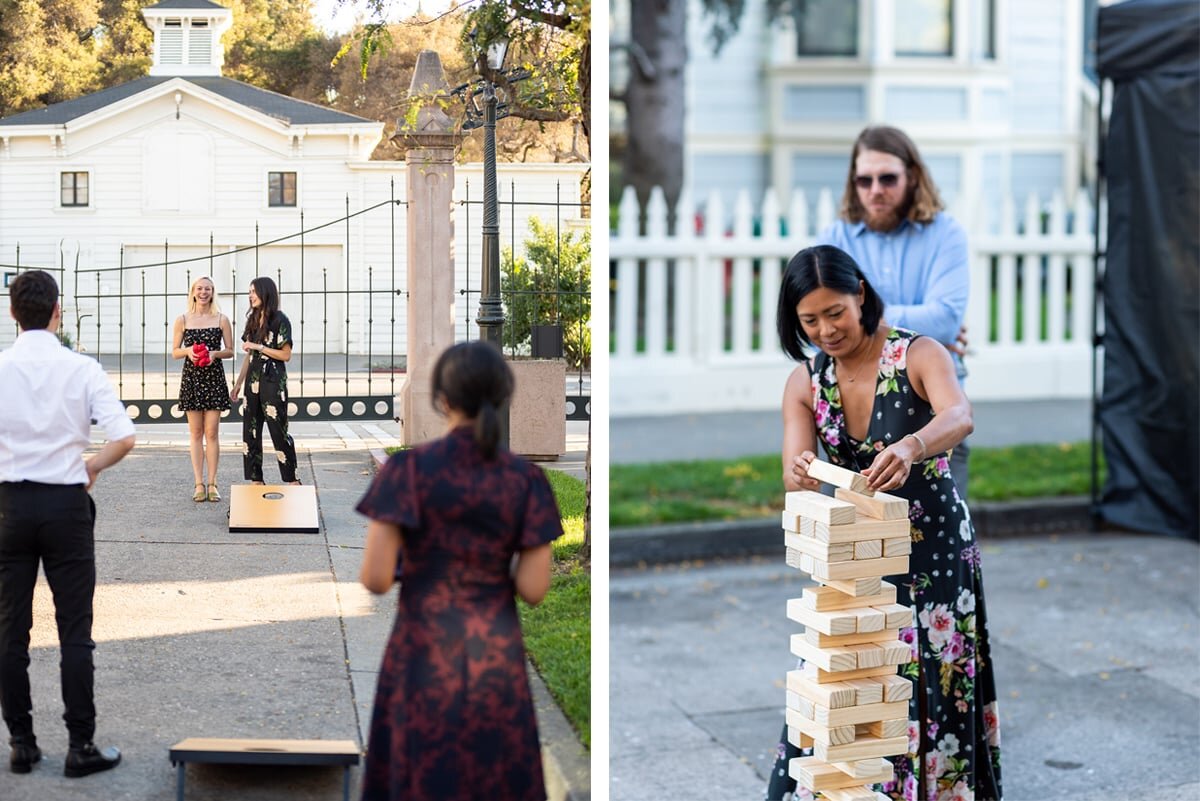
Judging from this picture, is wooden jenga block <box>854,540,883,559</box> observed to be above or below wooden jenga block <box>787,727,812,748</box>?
above

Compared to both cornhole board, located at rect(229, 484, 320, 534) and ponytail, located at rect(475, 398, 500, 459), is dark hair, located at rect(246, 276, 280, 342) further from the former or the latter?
ponytail, located at rect(475, 398, 500, 459)

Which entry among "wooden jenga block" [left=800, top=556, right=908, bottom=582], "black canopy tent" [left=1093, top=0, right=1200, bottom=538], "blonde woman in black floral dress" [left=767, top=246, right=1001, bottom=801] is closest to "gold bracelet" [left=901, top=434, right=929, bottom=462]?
"blonde woman in black floral dress" [left=767, top=246, right=1001, bottom=801]

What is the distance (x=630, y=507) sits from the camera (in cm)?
873

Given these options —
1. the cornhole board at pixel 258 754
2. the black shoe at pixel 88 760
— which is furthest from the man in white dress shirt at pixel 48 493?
the cornhole board at pixel 258 754

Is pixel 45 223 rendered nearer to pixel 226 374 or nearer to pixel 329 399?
pixel 226 374

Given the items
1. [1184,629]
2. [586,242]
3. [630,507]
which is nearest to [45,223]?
[586,242]

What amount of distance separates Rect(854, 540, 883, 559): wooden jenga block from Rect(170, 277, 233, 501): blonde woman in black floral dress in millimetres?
1271

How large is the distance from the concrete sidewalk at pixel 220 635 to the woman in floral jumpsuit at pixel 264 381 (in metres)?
0.03

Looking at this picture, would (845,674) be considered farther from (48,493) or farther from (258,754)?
(48,493)

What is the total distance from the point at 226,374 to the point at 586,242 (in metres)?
0.75

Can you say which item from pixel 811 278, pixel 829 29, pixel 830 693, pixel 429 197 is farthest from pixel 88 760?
pixel 829 29

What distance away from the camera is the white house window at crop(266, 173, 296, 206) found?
9.62ft

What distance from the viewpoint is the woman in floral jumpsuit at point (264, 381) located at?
2902mm

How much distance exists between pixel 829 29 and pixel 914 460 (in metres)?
17.2
